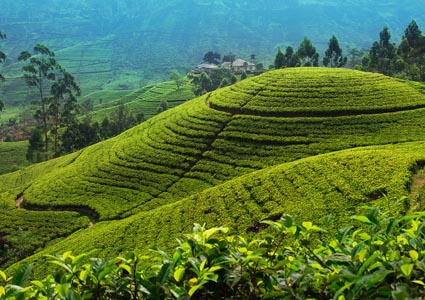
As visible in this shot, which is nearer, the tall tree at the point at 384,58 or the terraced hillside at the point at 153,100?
the tall tree at the point at 384,58

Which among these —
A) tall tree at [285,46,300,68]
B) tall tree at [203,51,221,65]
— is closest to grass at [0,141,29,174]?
tall tree at [285,46,300,68]

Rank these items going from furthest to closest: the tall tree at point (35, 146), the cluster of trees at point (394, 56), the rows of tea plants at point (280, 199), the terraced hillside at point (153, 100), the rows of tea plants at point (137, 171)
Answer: the terraced hillside at point (153, 100) < the cluster of trees at point (394, 56) < the tall tree at point (35, 146) < the rows of tea plants at point (137, 171) < the rows of tea plants at point (280, 199)

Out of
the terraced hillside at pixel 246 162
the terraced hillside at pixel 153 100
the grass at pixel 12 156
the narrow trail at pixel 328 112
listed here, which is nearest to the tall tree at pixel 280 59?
the terraced hillside at pixel 246 162

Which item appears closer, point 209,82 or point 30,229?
point 30,229

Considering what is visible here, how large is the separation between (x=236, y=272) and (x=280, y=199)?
55.8 feet

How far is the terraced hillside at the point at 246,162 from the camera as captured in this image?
19.3 m

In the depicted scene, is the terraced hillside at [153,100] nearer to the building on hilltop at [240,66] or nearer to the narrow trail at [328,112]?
the building on hilltop at [240,66]

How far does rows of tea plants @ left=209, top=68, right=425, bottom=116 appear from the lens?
3231 cm

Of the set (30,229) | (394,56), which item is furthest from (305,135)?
(394,56)

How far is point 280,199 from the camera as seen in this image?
19.6 m

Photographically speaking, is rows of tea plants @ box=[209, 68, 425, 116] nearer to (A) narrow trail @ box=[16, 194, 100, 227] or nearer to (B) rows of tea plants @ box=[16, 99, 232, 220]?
(B) rows of tea plants @ box=[16, 99, 232, 220]

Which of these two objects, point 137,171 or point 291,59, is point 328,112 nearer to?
point 137,171

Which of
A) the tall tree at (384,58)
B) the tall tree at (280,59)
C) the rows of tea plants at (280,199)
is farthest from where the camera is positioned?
the tall tree at (280,59)

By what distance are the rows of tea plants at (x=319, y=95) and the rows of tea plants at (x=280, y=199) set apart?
29.0 feet
